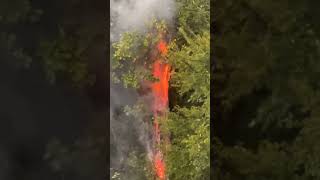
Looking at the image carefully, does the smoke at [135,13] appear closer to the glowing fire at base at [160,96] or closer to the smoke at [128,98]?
the smoke at [128,98]

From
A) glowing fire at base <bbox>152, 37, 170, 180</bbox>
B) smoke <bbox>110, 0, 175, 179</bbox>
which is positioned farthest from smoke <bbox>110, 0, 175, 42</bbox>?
glowing fire at base <bbox>152, 37, 170, 180</bbox>

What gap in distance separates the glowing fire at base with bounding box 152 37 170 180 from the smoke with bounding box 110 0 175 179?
0.04 metres

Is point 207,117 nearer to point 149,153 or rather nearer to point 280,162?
point 149,153

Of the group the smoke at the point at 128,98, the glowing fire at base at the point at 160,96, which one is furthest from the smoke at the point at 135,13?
the glowing fire at base at the point at 160,96

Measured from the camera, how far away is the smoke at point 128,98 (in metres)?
1.73

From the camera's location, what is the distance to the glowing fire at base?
188 cm

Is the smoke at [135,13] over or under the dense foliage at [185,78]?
over

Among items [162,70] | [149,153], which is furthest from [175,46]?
[149,153]

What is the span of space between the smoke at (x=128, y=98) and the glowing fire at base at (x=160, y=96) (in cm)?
4

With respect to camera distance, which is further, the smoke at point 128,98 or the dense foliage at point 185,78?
the dense foliage at point 185,78

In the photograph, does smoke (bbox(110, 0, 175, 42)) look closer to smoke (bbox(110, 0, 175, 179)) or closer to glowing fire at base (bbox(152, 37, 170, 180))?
smoke (bbox(110, 0, 175, 179))

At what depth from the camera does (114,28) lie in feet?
5.84

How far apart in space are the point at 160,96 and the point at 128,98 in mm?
139

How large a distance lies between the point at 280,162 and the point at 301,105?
4.9 inches
